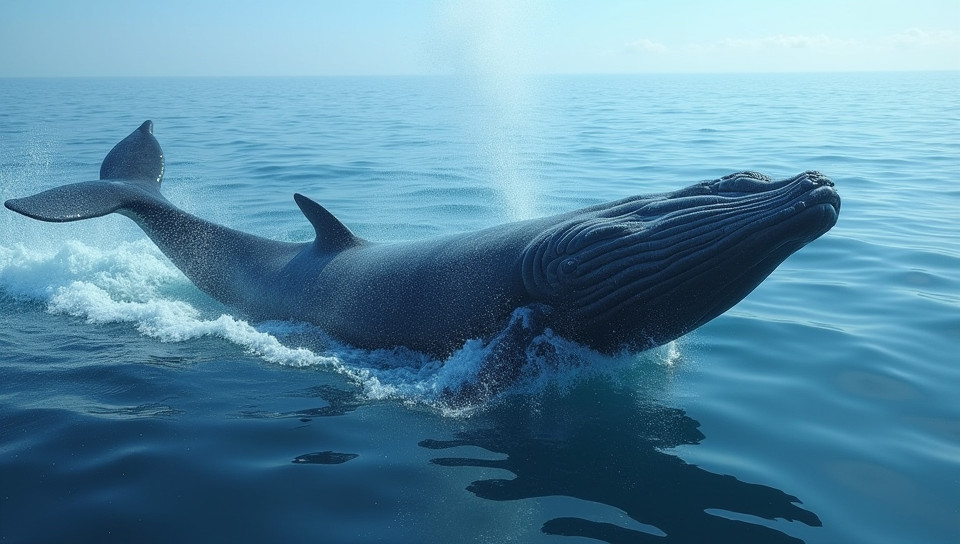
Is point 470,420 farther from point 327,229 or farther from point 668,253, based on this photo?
point 327,229

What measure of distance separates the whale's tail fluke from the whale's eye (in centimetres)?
674

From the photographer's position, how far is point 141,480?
648 cm

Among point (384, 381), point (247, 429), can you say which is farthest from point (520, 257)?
point (247, 429)

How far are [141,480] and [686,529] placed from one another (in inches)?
168

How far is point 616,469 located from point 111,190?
9044 mm

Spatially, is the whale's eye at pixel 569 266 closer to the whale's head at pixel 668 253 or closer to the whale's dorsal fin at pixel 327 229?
the whale's head at pixel 668 253

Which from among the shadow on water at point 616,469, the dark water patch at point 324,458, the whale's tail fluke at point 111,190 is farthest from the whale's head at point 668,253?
the whale's tail fluke at point 111,190

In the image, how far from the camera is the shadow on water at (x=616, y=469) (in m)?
5.84

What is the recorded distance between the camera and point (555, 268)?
7859 mm

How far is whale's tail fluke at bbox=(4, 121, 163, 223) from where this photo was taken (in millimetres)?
10703

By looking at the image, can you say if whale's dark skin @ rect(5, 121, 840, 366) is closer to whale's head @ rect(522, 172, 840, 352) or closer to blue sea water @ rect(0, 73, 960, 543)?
whale's head @ rect(522, 172, 840, 352)

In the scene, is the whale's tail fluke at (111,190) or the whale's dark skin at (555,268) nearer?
the whale's dark skin at (555,268)

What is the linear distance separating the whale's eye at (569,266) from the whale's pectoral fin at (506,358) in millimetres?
497

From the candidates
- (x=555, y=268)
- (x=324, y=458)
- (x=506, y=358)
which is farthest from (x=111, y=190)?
(x=555, y=268)
